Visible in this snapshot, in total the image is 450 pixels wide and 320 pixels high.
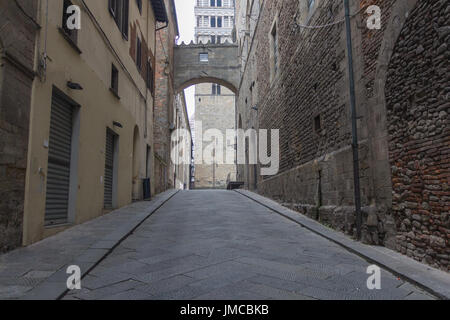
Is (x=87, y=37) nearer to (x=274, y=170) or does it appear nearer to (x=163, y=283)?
(x=163, y=283)

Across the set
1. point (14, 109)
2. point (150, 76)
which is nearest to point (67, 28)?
point (14, 109)

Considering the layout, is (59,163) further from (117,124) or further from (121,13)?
(121,13)

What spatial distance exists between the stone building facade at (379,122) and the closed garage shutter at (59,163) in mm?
4850

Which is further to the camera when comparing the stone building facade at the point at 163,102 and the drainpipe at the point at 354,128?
the stone building facade at the point at 163,102

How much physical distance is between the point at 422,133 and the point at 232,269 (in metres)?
2.66

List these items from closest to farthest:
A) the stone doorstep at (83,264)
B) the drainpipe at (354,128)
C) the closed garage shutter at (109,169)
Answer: the stone doorstep at (83,264)
the drainpipe at (354,128)
the closed garage shutter at (109,169)

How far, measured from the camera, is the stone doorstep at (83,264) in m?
3.04

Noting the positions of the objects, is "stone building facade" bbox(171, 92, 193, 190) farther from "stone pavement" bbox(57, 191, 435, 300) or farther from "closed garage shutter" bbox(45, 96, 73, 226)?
"stone pavement" bbox(57, 191, 435, 300)

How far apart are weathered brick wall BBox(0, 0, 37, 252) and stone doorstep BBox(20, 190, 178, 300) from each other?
3.01ft

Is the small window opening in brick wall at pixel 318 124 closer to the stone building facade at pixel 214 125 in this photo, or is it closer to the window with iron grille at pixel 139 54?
the window with iron grille at pixel 139 54

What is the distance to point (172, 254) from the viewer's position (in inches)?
183

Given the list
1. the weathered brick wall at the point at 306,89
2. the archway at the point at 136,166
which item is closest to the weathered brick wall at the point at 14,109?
the weathered brick wall at the point at 306,89

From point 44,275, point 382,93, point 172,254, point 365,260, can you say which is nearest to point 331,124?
point 382,93

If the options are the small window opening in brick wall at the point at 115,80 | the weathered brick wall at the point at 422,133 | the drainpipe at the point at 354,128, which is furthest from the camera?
the small window opening in brick wall at the point at 115,80
